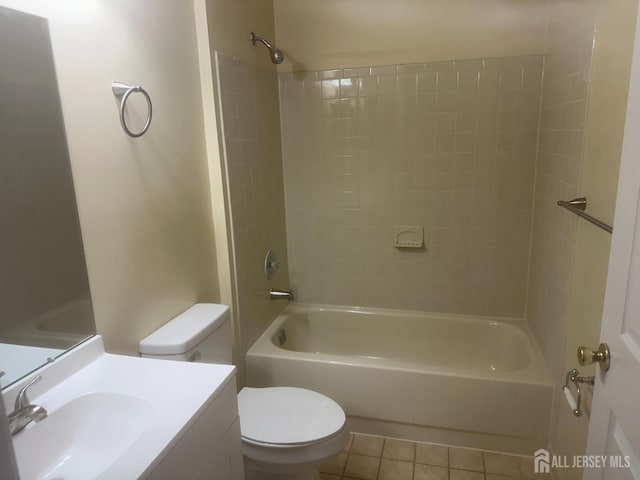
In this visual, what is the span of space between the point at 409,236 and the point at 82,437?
1.93m

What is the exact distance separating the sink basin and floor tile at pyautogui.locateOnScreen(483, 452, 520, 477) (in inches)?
63.4

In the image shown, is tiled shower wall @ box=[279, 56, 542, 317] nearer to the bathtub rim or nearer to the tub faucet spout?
the bathtub rim

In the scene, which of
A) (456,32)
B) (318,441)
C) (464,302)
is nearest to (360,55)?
(456,32)

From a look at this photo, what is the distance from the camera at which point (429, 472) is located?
196 centimetres

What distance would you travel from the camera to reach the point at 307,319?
276cm

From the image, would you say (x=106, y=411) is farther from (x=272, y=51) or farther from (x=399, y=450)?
(x=272, y=51)

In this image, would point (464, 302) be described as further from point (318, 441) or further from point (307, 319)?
point (318, 441)

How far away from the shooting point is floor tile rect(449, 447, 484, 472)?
199 centimetres

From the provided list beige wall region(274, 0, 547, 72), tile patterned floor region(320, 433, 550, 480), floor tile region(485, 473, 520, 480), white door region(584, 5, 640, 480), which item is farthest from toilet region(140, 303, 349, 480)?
beige wall region(274, 0, 547, 72)

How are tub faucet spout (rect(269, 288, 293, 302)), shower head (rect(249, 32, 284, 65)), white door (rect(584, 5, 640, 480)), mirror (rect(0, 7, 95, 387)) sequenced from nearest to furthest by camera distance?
white door (rect(584, 5, 640, 480)), mirror (rect(0, 7, 95, 387)), shower head (rect(249, 32, 284, 65)), tub faucet spout (rect(269, 288, 293, 302))

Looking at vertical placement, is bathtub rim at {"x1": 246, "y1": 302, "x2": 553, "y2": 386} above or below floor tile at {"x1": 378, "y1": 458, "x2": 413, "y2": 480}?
above

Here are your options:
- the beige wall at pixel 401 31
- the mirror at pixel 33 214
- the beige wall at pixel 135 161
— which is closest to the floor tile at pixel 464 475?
the beige wall at pixel 135 161

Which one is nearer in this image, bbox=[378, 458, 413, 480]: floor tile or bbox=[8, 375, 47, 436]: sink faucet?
bbox=[8, 375, 47, 436]: sink faucet

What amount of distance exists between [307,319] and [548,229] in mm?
1453
